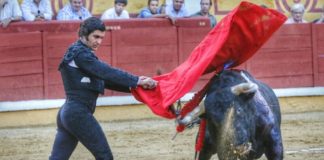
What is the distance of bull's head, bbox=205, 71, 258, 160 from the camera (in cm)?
430

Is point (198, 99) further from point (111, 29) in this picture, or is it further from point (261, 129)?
point (111, 29)

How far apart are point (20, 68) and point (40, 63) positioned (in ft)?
0.85

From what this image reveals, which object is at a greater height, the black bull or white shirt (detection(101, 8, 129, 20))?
the black bull

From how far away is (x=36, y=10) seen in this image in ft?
32.9

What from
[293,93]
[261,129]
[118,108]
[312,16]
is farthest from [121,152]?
[312,16]

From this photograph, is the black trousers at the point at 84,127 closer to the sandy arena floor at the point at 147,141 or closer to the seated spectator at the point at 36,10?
the sandy arena floor at the point at 147,141

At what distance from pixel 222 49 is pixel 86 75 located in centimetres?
83

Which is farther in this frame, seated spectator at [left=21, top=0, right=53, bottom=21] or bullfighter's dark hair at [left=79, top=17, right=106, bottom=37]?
seated spectator at [left=21, top=0, right=53, bottom=21]

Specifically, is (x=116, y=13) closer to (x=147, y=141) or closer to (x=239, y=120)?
(x=147, y=141)

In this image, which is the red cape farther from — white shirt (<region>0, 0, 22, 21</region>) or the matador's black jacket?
white shirt (<region>0, 0, 22, 21</region>)

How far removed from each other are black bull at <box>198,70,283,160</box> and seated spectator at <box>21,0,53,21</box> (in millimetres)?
5439

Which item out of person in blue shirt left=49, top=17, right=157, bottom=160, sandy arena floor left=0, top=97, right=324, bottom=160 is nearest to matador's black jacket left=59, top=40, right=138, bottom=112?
person in blue shirt left=49, top=17, right=157, bottom=160

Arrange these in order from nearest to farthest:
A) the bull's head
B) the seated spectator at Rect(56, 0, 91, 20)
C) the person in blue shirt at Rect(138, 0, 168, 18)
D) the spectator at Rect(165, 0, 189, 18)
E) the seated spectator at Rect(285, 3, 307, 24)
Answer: the bull's head → the seated spectator at Rect(56, 0, 91, 20) → the person in blue shirt at Rect(138, 0, 168, 18) → the spectator at Rect(165, 0, 189, 18) → the seated spectator at Rect(285, 3, 307, 24)

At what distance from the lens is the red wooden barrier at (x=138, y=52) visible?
9914 millimetres
